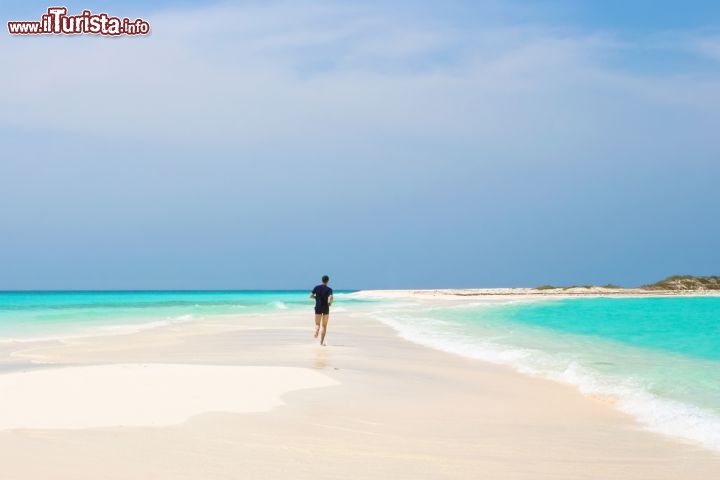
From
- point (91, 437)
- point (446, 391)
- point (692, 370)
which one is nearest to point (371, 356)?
point (446, 391)

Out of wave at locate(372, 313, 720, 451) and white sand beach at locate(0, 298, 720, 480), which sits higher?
white sand beach at locate(0, 298, 720, 480)

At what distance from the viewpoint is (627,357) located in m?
17.9

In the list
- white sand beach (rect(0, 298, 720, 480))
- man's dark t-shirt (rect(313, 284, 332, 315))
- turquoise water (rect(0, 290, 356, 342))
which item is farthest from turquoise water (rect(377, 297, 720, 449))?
turquoise water (rect(0, 290, 356, 342))

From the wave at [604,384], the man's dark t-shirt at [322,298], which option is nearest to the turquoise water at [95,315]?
the man's dark t-shirt at [322,298]

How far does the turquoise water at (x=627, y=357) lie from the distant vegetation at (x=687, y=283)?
84.1 metres

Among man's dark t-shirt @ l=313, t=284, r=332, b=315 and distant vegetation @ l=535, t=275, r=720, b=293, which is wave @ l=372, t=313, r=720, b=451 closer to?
man's dark t-shirt @ l=313, t=284, r=332, b=315

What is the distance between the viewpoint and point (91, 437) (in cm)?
728

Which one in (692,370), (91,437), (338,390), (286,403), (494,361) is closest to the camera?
(91,437)

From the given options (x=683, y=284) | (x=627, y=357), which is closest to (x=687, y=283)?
(x=683, y=284)

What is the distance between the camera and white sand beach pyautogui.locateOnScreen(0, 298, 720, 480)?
650 centimetres

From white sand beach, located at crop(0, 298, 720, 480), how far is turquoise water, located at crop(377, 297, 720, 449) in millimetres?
543

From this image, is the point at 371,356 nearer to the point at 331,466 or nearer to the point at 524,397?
the point at 524,397

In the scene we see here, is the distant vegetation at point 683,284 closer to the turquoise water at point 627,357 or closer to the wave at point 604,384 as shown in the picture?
the turquoise water at point 627,357

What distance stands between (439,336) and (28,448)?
679 inches
